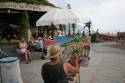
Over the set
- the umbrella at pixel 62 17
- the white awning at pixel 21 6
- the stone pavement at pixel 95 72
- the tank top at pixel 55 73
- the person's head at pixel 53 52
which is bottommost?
the stone pavement at pixel 95 72

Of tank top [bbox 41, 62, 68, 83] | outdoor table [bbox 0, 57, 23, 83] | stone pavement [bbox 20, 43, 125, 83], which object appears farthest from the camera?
stone pavement [bbox 20, 43, 125, 83]

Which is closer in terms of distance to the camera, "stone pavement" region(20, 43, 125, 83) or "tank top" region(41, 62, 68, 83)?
"tank top" region(41, 62, 68, 83)

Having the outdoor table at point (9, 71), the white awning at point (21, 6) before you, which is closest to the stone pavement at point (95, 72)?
the outdoor table at point (9, 71)

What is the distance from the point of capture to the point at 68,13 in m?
13.8

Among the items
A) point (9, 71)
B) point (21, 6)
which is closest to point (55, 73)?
point (9, 71)

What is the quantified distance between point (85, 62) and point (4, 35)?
22316 millimetres

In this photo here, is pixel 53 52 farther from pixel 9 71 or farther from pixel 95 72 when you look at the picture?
pixel 95 72

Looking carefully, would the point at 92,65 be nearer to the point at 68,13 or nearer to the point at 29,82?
the point at 68,13

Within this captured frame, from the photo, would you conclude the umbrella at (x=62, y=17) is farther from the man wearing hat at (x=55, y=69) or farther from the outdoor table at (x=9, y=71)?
the man wearing hat at (x=55, y=69)

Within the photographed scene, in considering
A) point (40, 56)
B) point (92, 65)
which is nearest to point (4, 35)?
point (40, 56)

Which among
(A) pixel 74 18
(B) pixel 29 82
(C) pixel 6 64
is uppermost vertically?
(A) pixel 74 18

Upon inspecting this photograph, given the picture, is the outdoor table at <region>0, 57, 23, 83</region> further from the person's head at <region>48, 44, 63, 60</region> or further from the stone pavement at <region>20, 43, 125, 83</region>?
the person's head at <region>48, 44, 63, 60</region>

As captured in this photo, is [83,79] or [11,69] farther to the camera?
[83,79]

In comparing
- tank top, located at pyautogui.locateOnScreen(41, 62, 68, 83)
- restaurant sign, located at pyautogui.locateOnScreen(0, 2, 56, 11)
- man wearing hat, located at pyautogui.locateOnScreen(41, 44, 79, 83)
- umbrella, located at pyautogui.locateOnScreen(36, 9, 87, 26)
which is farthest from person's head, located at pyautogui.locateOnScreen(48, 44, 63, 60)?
restaurant sign, located at pyautogui.locateOnScreen(0, 2, 56, 11)
